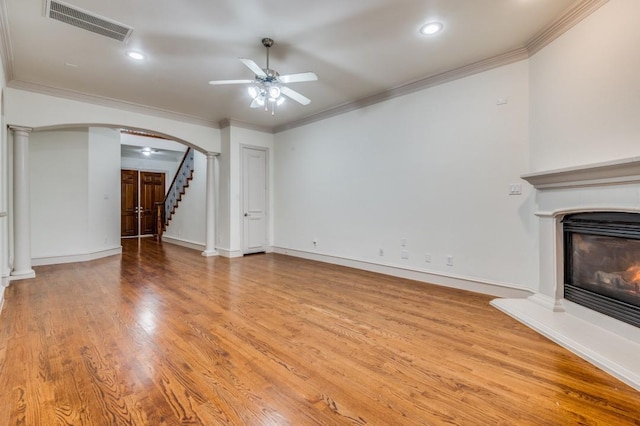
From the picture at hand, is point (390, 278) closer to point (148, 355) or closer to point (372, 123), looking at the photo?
point (372, 123)

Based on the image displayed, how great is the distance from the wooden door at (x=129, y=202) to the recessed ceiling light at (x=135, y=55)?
7.63 meters

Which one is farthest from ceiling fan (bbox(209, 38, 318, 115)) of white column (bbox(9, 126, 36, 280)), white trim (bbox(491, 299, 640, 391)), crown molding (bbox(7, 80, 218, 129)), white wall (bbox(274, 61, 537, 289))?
white column (bbox(9, 126, 36, 280))

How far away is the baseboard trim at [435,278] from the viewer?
11.2 ft

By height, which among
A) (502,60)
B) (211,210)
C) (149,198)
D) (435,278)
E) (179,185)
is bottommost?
(435,278)

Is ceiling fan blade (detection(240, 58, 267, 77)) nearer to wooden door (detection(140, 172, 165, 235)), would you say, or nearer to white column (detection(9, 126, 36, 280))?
white column (detection(9, 126, 36, 280))

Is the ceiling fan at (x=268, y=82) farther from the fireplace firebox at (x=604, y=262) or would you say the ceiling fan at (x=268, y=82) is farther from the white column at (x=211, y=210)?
the white column at (x=211, y=210)

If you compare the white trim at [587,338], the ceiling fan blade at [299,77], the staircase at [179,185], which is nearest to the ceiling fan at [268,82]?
the ceiling fan blade at [299,77]

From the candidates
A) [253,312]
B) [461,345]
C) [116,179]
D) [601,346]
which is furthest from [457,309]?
[116,179]

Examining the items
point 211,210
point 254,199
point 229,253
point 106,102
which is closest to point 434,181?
point 254,199

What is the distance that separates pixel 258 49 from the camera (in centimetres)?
336

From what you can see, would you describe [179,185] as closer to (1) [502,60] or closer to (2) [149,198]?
(2) [149,198]

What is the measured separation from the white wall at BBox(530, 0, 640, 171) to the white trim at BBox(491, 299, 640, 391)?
55.8 inches

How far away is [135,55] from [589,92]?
4.76 meters

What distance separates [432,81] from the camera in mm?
4047
